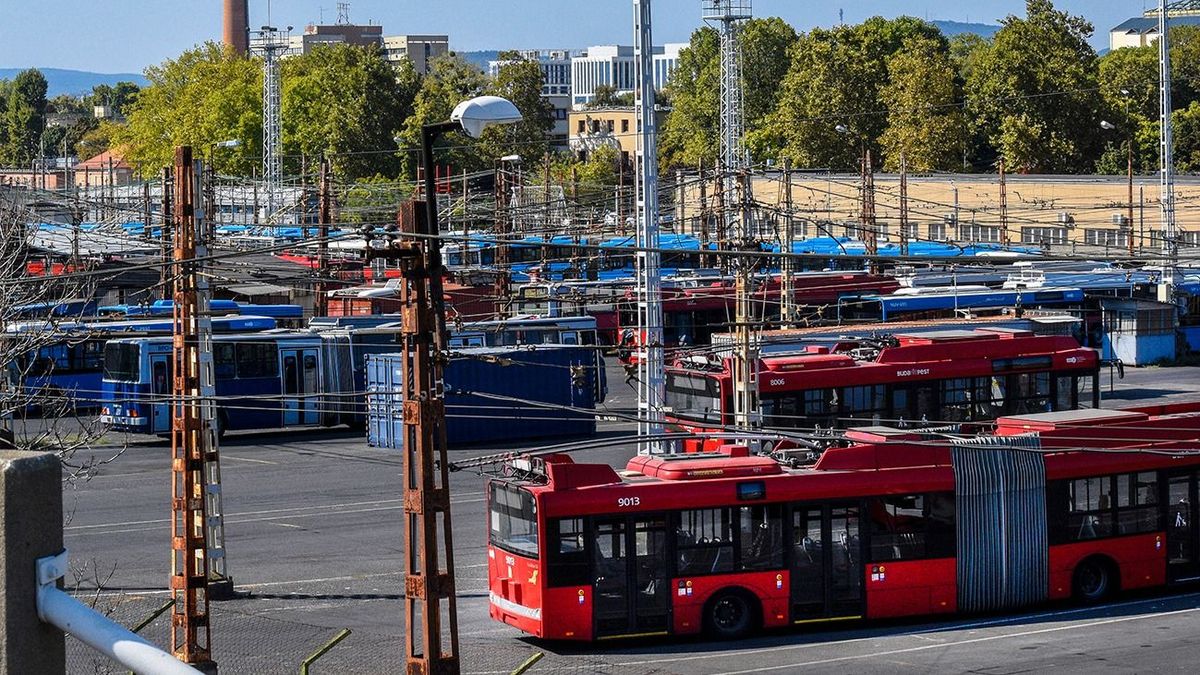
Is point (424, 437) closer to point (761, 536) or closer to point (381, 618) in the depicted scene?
point (761, 536)

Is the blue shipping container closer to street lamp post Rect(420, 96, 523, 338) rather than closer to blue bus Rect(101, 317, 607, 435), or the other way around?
blue bus Rect(101, 317, 607, 435)

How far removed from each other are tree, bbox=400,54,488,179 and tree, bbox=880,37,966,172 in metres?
26.3

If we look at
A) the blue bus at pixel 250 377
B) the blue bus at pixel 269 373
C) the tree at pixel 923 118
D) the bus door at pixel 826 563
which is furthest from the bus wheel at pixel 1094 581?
the tree at pixel 923 118

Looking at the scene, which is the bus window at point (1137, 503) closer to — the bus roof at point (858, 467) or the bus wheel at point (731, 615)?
the bus roof at point (858, 467)

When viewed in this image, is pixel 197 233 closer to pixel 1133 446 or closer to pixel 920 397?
pixel 1133 446

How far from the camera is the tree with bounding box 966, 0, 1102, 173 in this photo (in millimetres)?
91250

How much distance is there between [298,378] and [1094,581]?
79.9ft

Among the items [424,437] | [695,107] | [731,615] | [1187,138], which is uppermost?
[695,107]

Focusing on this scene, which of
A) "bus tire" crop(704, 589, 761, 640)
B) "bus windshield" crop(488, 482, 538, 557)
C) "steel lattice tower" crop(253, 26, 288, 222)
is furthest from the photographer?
"steel lattice tower" crop(253, 26, 288, 222)

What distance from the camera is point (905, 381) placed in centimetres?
3145

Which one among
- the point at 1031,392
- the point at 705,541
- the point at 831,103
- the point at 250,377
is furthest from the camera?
the point at 831,103

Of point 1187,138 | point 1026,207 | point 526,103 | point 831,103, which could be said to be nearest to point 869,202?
point 1026,207

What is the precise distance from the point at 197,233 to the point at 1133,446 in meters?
12.9

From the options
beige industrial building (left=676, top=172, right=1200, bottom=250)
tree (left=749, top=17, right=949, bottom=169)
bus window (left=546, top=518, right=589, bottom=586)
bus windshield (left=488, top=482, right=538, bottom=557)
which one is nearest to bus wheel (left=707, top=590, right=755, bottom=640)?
bus window (left=546, top=518, right=589, bottom=586)
